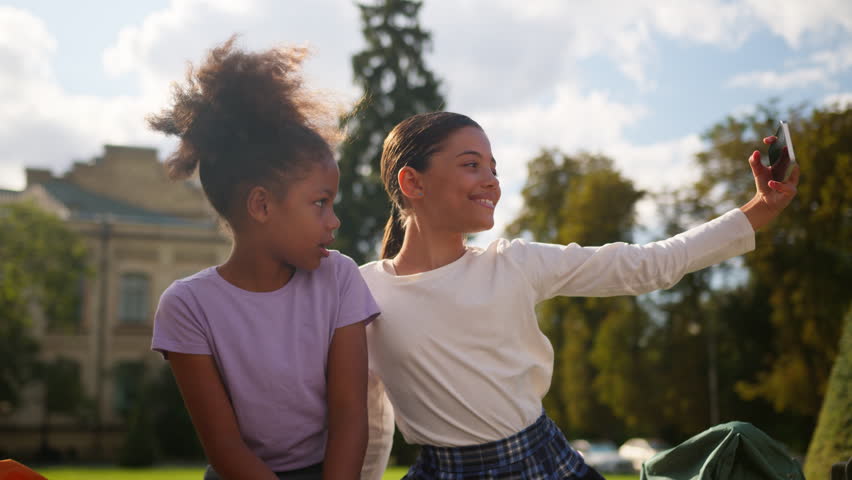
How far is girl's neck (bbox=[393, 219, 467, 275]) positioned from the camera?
10.4ft

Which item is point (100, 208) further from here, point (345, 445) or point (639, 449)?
point (345, 445)

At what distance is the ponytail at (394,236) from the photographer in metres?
3.54

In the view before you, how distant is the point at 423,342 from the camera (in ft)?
9.80

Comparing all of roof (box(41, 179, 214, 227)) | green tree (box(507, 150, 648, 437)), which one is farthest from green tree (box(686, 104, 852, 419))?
roof (box(41, 179, 214, 227))

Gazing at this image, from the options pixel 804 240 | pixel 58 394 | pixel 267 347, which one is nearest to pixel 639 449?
pixel 804 240

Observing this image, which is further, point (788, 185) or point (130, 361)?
point (130, 361)

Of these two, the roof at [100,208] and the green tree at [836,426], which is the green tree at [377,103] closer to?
the roof at [100,208]

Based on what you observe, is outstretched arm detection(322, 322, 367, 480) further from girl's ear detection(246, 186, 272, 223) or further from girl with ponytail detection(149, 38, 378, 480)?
girl's ear detection(246, 186, 272, 223)

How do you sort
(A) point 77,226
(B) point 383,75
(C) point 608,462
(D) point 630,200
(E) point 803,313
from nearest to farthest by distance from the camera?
(E) point 803,313 < (B) point 383,75 < (D) point 630,200 < (C) point 608,462 < (A) point 77,226

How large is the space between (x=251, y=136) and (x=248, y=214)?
0.24 meters

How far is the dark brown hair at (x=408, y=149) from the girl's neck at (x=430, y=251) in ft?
0.75

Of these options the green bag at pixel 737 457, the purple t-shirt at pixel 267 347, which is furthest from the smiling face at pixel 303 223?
the green bag at pixel 737 457

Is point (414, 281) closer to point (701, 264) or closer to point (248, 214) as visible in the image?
point (248, 214)

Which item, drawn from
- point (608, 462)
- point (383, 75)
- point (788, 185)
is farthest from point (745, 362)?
point (788, 185)
